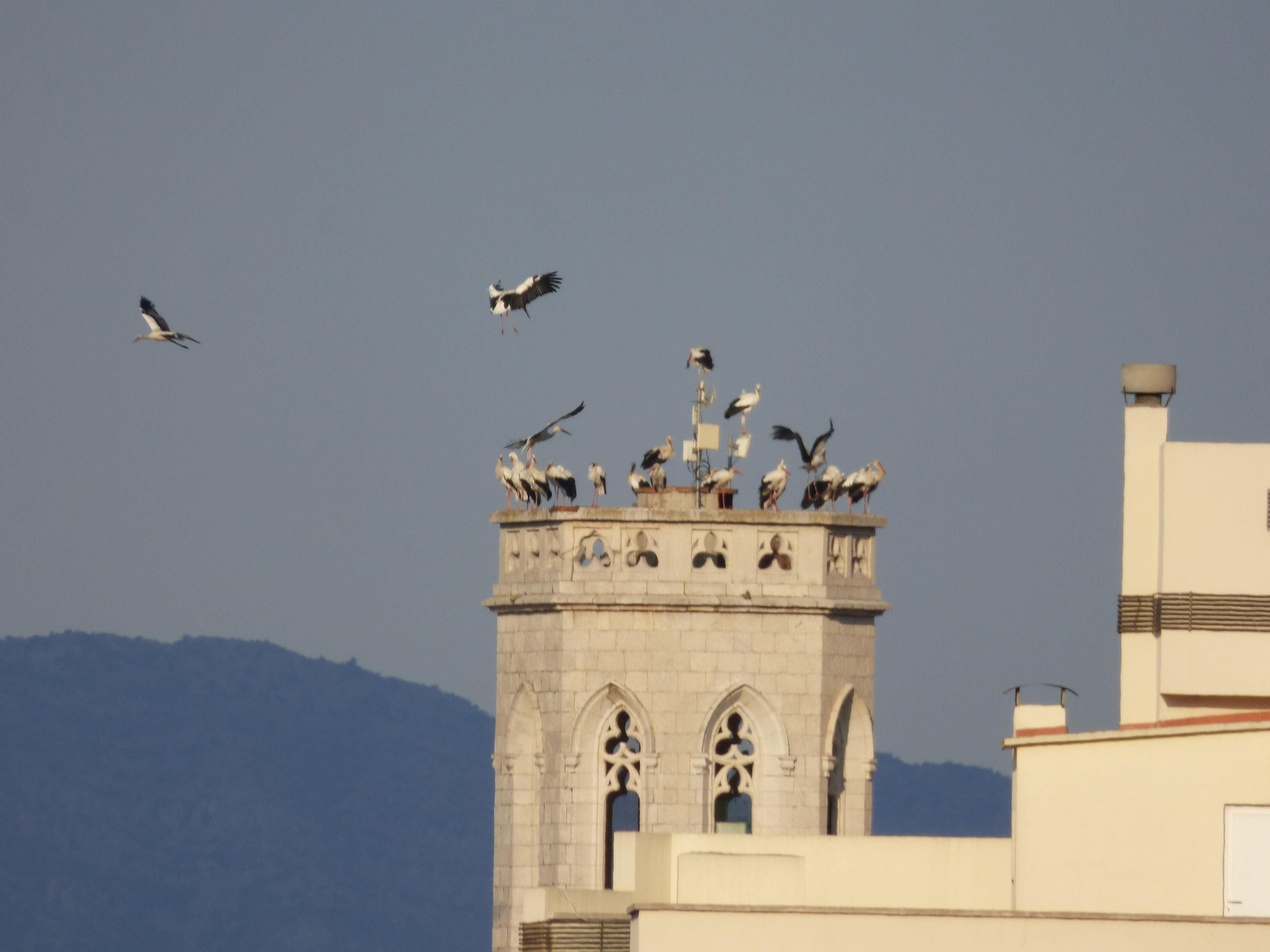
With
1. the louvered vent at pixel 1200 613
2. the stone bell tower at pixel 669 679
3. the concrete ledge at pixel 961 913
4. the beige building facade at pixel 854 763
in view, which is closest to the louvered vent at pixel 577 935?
the beige building facade at pixel 854 763

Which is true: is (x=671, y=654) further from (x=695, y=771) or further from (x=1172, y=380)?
(x=1172, y=380)

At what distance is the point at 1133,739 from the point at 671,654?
1581cm

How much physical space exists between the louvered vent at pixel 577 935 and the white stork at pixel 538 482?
7.21 metres

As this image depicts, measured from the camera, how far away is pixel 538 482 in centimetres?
5069

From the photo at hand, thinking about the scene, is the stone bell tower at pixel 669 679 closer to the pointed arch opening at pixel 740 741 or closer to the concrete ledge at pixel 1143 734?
the pointed arch opening at pixel 740 741

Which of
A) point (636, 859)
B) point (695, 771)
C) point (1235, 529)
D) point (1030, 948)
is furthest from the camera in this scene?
point (695, 771)

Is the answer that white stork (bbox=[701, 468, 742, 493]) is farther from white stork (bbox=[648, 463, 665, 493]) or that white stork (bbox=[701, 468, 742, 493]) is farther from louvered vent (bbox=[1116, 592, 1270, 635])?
louvered vent (bbox=[1116, 592, 1270, 635])

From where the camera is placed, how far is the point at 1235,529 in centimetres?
3903

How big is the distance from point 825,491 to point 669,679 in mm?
3725

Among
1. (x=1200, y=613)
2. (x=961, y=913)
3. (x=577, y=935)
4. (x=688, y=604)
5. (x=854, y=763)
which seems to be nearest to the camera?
(x=961, y=913)

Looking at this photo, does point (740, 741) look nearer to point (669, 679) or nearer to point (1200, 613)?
point (669, 679)

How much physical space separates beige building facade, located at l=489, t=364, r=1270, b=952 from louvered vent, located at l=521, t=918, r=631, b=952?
0.04m

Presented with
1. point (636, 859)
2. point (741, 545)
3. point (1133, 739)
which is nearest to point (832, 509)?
point (741, 545)

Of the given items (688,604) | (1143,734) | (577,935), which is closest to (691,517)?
(688,604)
